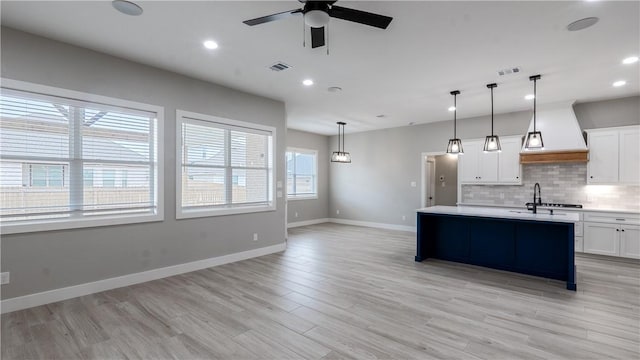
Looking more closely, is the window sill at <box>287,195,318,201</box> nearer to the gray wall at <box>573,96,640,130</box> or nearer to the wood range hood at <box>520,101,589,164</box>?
the wood range hood at <box>520,101,589,164</box>

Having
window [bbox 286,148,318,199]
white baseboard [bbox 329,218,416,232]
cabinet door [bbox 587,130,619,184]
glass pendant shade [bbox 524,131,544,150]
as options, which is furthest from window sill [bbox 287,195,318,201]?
cabinet door [bbox 587,130,619,184]

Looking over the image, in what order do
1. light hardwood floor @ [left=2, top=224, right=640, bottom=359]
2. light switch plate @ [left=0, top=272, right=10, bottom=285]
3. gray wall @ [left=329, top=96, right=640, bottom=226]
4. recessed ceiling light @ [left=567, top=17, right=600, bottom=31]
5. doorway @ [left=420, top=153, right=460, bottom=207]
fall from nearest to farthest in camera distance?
light hardwood floor @ [left=2, top=224, right=640, bottom=359] < recessed ceiling light @ [left=567, top=17, right=600, bottom=31] < light switch plate @ [left=0, top=272, right=10, bottom=285] < gray wall @ [left=329, top=96, right=640, bottom=226] < doorway @ [left=420, top=153, right=460, bottom=207]

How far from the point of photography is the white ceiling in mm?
2725

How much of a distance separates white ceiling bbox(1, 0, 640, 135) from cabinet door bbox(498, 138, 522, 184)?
1217 mm

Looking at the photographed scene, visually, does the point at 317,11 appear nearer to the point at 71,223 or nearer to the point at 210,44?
the point at 210,44

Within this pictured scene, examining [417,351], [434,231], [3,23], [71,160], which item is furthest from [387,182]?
[3,23]

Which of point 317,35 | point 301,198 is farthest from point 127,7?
point 301,198

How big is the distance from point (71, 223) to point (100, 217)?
29cm

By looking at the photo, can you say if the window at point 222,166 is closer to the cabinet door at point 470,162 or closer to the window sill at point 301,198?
the window sill at point 301,198

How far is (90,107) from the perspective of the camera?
3.63m

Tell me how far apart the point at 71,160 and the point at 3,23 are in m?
1.46

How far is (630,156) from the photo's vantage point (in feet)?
17.1

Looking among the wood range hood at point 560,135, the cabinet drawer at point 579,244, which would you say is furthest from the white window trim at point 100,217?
the cabinet drawer at point 579,244

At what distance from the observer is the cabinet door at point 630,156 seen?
17.0 feet
